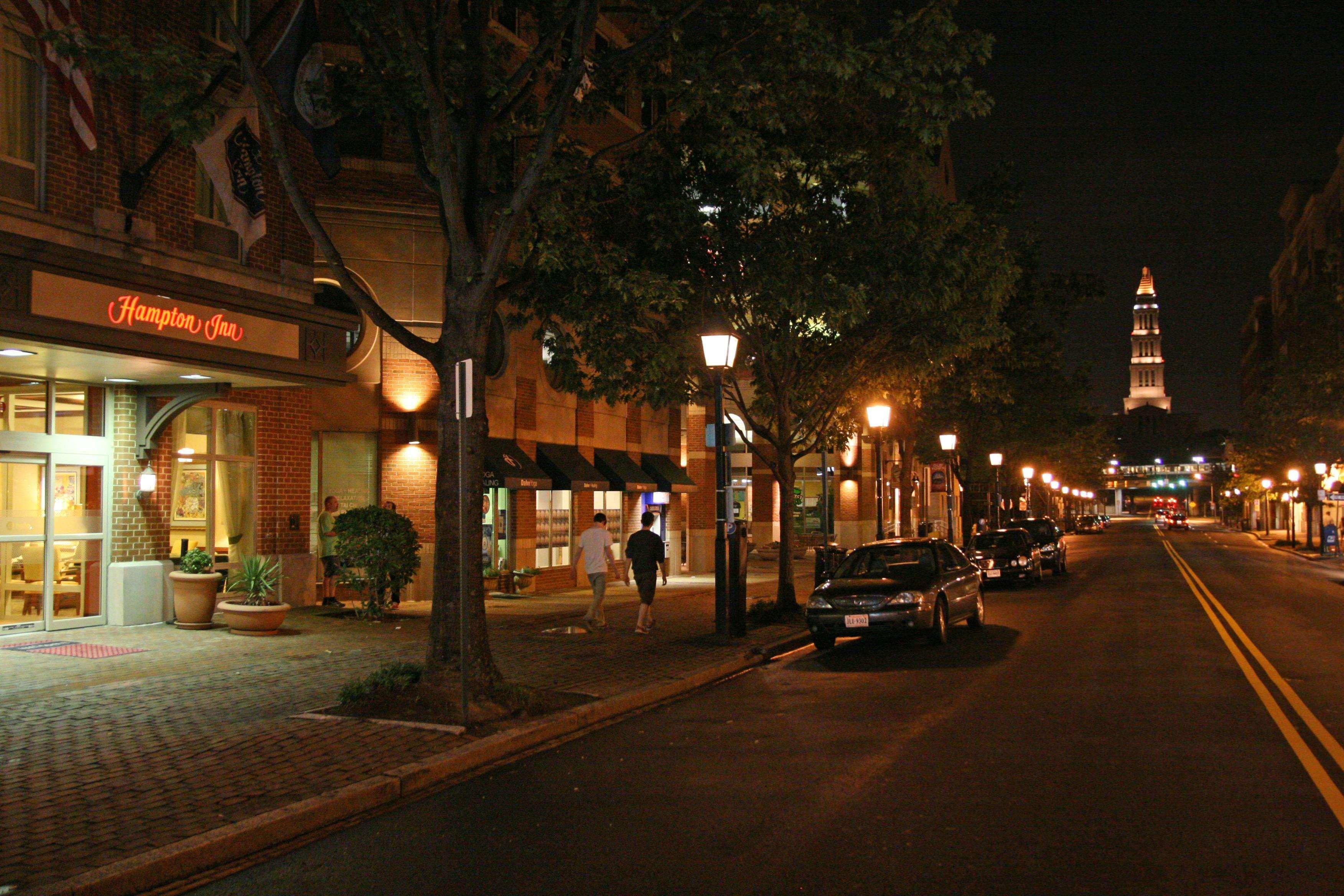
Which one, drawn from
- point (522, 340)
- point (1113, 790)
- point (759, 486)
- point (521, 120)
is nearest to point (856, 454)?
point (759, 486)

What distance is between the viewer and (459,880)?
6.05 meters

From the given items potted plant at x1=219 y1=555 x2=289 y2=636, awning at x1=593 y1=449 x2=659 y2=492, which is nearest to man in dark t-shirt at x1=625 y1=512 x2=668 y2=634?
potted plant at x1=219 y1=555 x2=289 y2=636

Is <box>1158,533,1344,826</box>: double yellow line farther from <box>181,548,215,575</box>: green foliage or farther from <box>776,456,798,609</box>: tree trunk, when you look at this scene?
<box>181,548,215,575</box>: green foliage

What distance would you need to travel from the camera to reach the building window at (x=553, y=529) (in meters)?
25.2

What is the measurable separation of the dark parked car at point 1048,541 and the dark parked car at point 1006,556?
1.85 meters

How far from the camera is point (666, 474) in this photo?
2980cm

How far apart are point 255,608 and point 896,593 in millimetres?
8477

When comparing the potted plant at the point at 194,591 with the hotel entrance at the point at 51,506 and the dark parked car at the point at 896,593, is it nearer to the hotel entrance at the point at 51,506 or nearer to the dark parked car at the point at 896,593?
the hotel entrance at the point at 51,506

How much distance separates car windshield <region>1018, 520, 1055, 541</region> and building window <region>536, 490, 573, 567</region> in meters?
14.0

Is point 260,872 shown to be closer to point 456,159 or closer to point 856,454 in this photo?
point 456,159

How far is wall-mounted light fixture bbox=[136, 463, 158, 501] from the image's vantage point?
16.1 meters

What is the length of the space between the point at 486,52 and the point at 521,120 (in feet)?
8.10

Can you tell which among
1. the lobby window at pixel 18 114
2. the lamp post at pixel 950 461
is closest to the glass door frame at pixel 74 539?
the lobby window at pixel 18 114

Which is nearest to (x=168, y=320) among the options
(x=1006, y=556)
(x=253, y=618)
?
(x=253, y=618)
